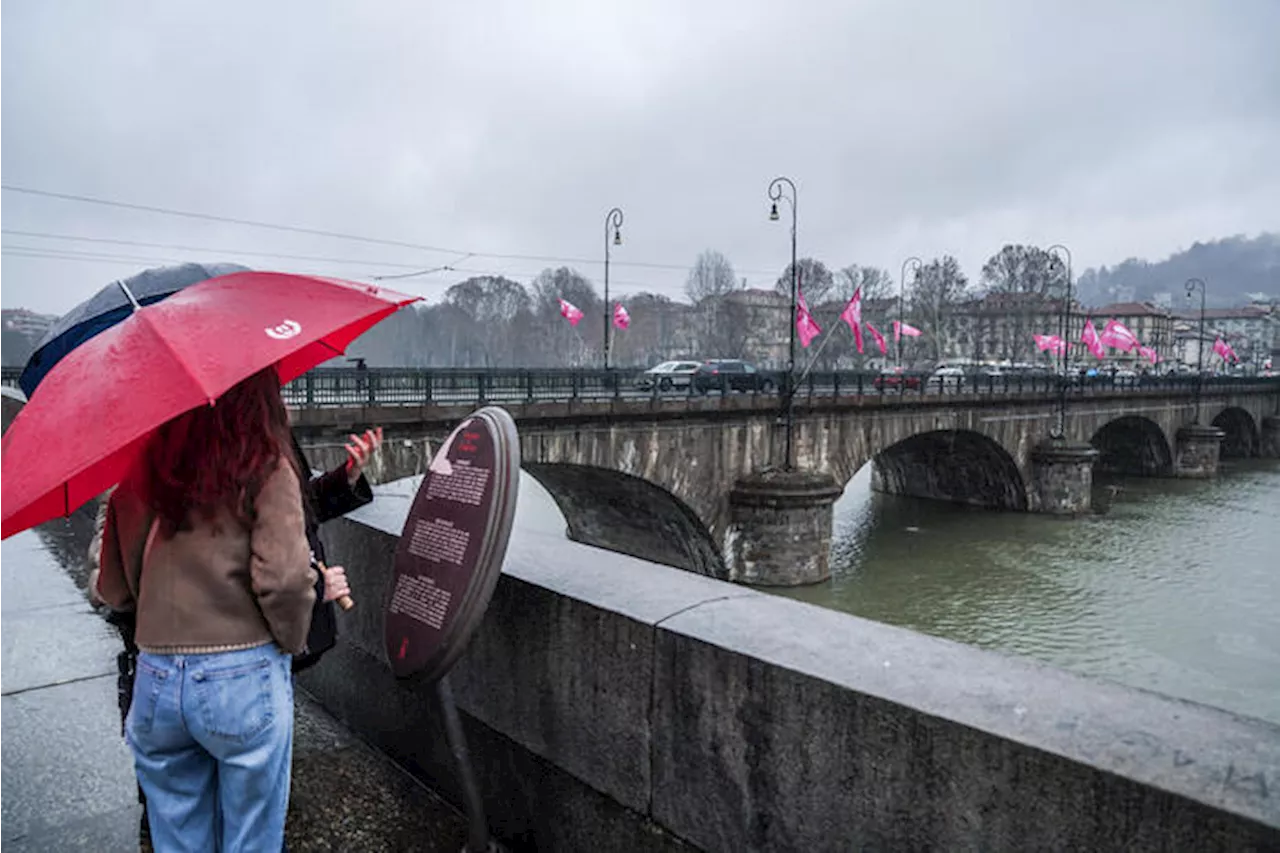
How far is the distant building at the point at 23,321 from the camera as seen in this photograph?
8862cm

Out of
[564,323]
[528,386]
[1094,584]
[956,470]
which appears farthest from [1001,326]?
[528,386]

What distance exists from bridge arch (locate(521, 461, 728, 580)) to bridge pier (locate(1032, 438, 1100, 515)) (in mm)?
19725

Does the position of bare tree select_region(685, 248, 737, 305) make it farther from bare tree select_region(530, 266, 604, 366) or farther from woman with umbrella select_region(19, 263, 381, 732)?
woman with umbrella select_region(19, 263, 381, 732)

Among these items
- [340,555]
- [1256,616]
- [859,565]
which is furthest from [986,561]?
[340,555]

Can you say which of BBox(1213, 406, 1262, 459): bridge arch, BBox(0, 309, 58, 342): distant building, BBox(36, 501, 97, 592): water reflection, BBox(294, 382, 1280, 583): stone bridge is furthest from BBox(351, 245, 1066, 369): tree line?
BBox(36, 501, 97, 592): water reflection

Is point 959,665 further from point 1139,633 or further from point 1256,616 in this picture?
point 1256,616

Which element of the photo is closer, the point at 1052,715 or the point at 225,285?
the point at 1052,715

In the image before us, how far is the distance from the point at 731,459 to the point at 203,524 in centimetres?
2166

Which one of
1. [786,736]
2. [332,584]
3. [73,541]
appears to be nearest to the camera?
[786,736]

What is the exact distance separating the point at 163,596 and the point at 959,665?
1854mm

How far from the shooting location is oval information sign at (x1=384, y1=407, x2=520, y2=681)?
216cm

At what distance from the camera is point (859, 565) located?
26.8 metres

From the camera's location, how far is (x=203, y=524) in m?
1.92

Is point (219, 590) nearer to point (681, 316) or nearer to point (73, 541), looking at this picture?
point (73, 541)
